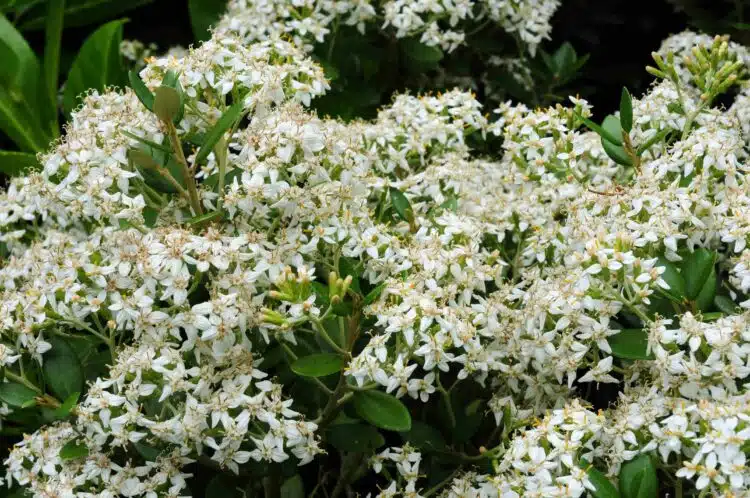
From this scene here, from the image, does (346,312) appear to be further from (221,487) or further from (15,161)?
(15,161)

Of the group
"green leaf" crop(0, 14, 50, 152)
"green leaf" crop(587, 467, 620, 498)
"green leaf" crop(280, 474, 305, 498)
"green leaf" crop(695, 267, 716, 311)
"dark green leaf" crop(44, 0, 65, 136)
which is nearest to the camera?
"green leaf" crop(587, 467, 620, 498)

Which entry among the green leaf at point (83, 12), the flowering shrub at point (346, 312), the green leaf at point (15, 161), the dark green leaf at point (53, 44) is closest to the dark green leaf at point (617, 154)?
the flowering shrub at point (346, 312)

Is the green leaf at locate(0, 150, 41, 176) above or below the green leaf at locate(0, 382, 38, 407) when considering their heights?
above

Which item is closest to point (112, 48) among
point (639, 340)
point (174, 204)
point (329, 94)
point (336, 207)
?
point (329, 94)

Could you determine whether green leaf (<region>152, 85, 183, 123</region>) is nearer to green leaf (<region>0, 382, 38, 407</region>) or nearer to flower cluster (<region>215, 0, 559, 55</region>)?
green leaf (<region>0, 382, 38, 407</region>)

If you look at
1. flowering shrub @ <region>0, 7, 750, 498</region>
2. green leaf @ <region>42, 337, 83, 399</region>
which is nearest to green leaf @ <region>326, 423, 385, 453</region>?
flowering shrub @ <region>0, 7, 750, 498</region>

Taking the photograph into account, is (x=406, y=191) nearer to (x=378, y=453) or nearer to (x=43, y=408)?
(x=378, y=453)

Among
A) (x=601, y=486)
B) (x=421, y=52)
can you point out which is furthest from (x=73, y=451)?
(x=421, y=52)

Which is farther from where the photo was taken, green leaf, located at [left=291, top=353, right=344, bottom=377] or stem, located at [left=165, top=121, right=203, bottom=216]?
stem, located at [left=165, top=121, right=203, bottom=216]
